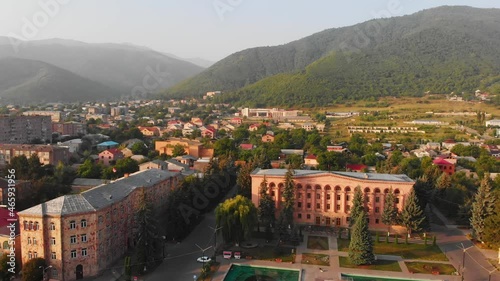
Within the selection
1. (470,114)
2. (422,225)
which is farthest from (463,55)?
(422,225)

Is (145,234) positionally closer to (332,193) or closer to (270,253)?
(270,253)

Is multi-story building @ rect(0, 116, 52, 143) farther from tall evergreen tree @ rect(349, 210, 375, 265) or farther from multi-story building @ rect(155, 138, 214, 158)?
tall evergreen tree @ rect(349, 210, 375, 265)

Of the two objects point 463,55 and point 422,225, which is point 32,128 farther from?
point 463,55

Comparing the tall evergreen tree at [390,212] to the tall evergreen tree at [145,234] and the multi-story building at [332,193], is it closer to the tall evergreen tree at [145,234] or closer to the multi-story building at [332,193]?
the multi-story building at [332,193]

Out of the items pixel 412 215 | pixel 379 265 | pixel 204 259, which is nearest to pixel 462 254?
pixel 412 215

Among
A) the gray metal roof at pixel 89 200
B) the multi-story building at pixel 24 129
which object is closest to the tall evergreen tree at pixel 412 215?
the gray metal roof at pixel 89 200

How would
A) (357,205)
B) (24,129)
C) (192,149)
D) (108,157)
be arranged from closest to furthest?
(357,205) → (108,157) → (192,149) → (24,129)

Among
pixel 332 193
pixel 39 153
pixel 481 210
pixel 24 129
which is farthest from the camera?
pixel 24 129
